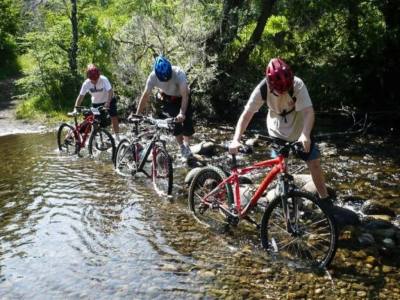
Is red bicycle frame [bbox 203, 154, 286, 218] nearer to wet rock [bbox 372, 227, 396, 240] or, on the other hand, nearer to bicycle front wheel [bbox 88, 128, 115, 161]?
wet rock [bbox 372, 227, 396, 240]

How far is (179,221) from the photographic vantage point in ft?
24.5

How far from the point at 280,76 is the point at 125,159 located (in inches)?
215

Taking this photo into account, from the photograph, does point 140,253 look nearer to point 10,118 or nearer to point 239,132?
point 239,132

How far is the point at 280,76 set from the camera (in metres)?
5.40

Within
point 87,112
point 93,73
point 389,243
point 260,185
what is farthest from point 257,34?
point 389,243

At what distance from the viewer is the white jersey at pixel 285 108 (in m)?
5.67

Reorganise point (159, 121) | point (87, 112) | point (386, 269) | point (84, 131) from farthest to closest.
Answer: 1. point (84, 131)
2. point (87, 112)
3. point (159, 121)
4. point (386, 269)

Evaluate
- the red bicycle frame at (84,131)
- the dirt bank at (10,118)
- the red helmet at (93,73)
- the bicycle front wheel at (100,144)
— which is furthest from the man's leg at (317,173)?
the dirt bank at (10,118)

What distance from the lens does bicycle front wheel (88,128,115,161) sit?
38.5 feet

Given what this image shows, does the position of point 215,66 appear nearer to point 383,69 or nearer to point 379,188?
point 383,69

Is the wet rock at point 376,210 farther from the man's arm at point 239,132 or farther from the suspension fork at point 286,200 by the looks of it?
the man's arm at point 239,132

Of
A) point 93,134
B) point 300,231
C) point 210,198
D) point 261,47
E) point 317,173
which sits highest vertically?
point 261,47

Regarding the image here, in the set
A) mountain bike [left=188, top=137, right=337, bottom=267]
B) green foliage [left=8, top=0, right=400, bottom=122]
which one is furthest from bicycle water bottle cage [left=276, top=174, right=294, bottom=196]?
green foliage [left=8, top=0, right=400, bottom=122]

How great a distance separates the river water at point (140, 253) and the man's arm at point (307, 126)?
1644 mm
